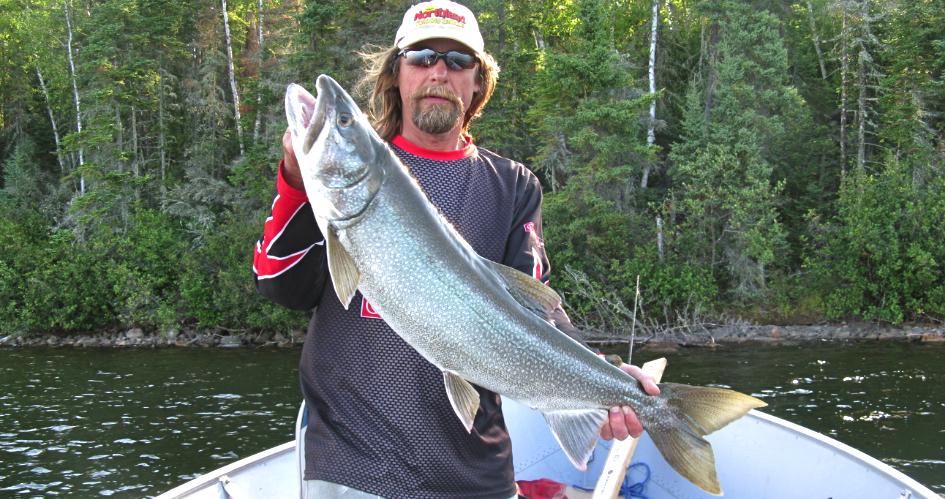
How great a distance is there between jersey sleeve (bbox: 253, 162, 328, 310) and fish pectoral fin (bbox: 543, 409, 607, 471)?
3.60 ft

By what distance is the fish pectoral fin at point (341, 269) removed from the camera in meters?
2.65

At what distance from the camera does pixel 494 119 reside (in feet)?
96.6

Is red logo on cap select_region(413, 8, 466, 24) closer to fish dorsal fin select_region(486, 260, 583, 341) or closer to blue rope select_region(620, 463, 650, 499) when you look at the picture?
fish dorsal fin select_region(486, 260, 583, 341)

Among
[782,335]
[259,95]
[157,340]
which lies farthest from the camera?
[259,95]

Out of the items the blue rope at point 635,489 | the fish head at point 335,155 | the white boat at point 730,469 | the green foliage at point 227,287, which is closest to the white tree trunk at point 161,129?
the green foliage at point 227,287

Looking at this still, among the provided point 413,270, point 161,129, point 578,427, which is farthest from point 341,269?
Answer: point 161,129

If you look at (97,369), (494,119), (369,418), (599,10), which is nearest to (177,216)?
(97,369)

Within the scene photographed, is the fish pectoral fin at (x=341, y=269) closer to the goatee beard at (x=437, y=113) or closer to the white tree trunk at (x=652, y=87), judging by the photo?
the goatee beard at (x=437, y=113)

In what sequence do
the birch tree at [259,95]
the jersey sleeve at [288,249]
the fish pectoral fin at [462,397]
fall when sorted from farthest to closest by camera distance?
the birch tree at [259,95], the jersey sleeve at [288,249], the fish pectoral fin at [462,397]

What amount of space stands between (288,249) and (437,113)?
85 cm

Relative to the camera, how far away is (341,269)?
8.73 feet

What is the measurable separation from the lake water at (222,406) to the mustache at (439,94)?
497 inches

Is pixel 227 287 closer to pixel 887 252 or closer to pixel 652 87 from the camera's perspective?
pixel 652 87

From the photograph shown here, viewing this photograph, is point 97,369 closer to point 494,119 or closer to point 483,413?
point 494,119
